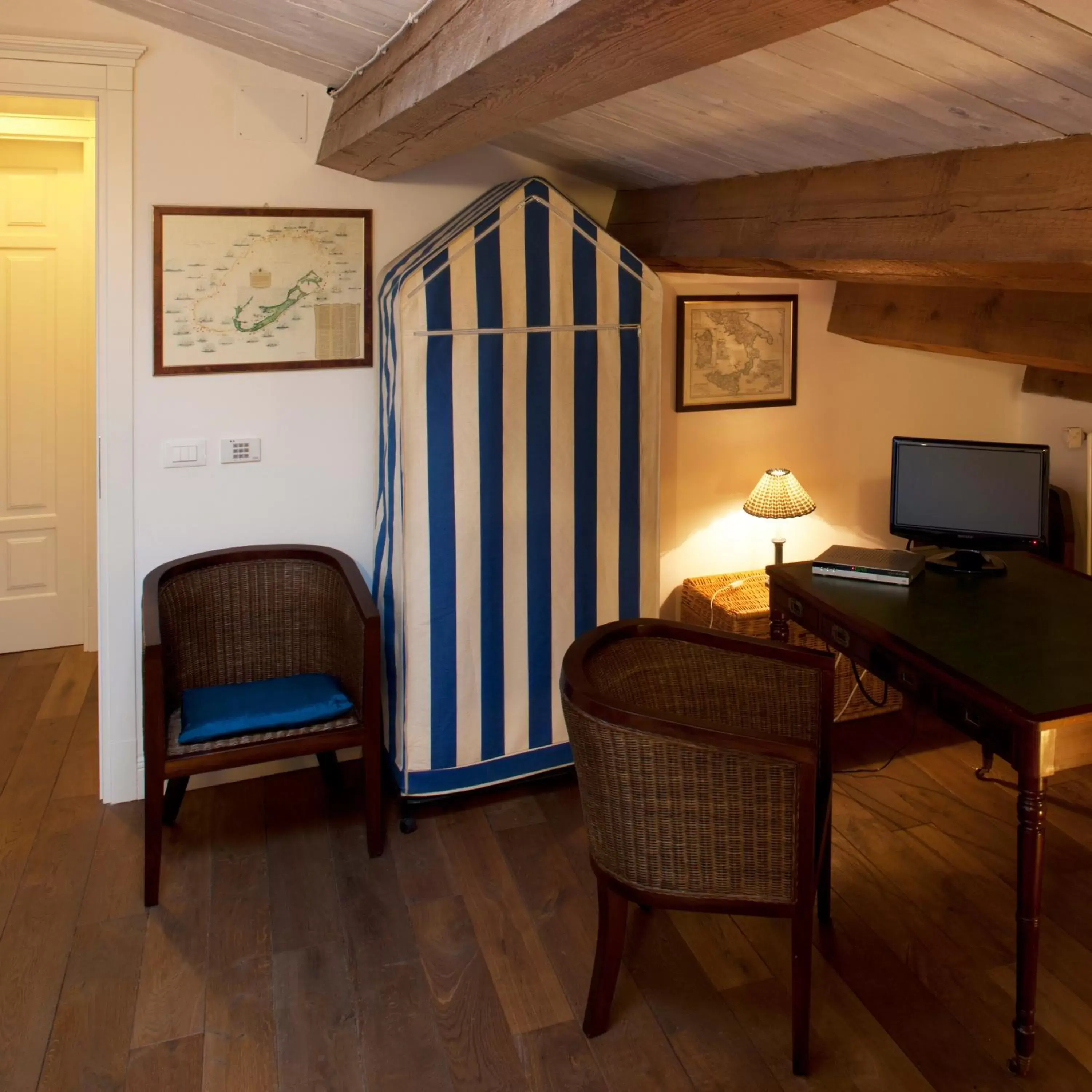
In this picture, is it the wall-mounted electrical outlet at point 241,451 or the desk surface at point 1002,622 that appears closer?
the desk surface at point 1002,622

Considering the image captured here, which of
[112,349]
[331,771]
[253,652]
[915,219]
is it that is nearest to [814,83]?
[915,219]

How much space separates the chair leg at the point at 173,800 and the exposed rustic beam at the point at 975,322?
108 inches

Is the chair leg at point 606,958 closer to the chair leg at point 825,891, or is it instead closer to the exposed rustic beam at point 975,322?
the chair leg at point 825,891

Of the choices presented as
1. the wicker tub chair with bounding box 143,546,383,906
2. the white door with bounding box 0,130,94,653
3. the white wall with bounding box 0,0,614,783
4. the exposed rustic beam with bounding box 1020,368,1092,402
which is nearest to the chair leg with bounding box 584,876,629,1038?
the wicker tub chair with bounding box 143,546,383,906

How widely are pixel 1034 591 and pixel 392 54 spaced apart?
2.12 m

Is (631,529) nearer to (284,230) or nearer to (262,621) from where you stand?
(262,621)

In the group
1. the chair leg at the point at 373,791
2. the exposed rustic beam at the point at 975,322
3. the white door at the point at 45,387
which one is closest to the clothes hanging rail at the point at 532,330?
the exposed rustic beam at the point at 975,322

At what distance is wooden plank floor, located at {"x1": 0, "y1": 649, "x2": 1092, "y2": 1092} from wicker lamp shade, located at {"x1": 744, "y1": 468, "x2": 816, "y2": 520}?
92 centimetres

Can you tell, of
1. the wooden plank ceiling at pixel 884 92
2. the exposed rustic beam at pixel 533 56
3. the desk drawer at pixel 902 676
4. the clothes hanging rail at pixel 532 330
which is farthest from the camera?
the clothes hanging rail at pixel 532 330

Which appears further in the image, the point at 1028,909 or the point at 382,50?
the point at 382,50

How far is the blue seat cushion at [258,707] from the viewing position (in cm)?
294

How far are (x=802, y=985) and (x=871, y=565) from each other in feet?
4.04

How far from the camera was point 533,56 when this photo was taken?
1.64 m

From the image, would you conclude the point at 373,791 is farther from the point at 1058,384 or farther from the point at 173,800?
the point at 1058,384
